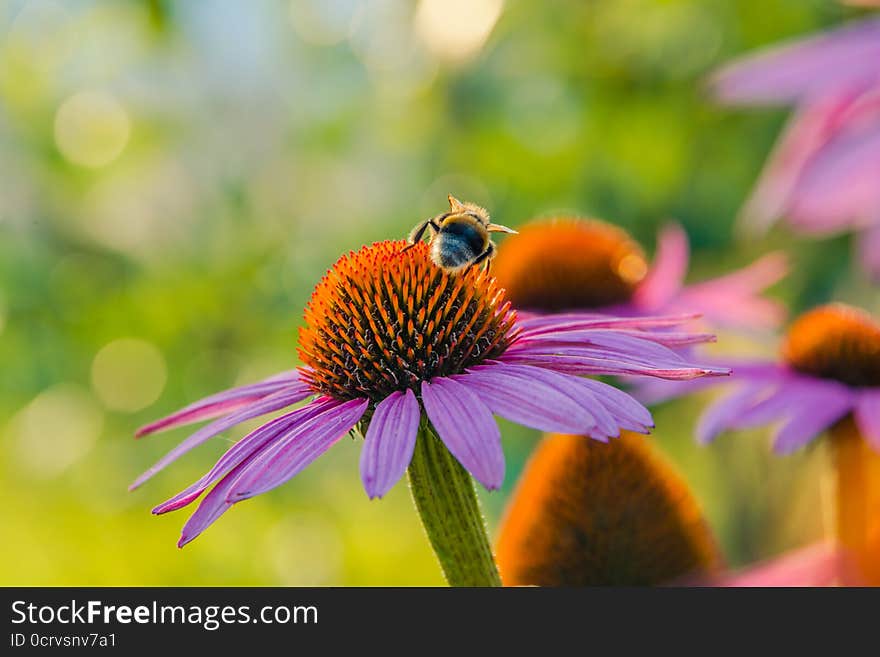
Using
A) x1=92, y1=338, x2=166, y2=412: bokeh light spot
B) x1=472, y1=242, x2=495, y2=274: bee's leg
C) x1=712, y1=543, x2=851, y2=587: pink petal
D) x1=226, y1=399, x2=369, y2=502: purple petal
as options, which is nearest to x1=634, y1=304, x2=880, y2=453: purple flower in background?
x1=712, y1=543, x2=851, y2=587: pink petal

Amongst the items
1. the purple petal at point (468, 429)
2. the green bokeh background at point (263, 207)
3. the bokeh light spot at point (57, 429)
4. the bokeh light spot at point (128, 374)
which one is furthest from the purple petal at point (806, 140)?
the bokeh light spot at point (57, 429)

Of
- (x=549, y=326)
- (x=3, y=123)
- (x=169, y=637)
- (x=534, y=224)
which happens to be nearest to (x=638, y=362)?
(x=549, y=326)

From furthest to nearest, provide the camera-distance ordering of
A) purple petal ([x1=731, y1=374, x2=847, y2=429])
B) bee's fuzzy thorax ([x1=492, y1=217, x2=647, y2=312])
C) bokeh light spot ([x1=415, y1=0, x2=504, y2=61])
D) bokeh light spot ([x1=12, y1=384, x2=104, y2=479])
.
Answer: bokeh light spot ([x1=12, y1=384, x2=104, y2=479])
bokeh light spot ([x1=415, y1=0, x2=504, y2=61])
bee's fuzzy thorax ([x1=492, y1=217, x2=647, y2=312])
purple petal ([x1=731, y1=374, x2=847, y2=429])

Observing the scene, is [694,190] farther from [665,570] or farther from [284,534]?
[665,570]

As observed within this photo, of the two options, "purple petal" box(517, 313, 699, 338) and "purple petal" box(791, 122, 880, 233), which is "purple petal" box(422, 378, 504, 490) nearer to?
"purple petal" box(517, 313, 699, 338)

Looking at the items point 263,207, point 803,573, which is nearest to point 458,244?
point 803,573

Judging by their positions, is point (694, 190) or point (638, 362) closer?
point (638, 362)
